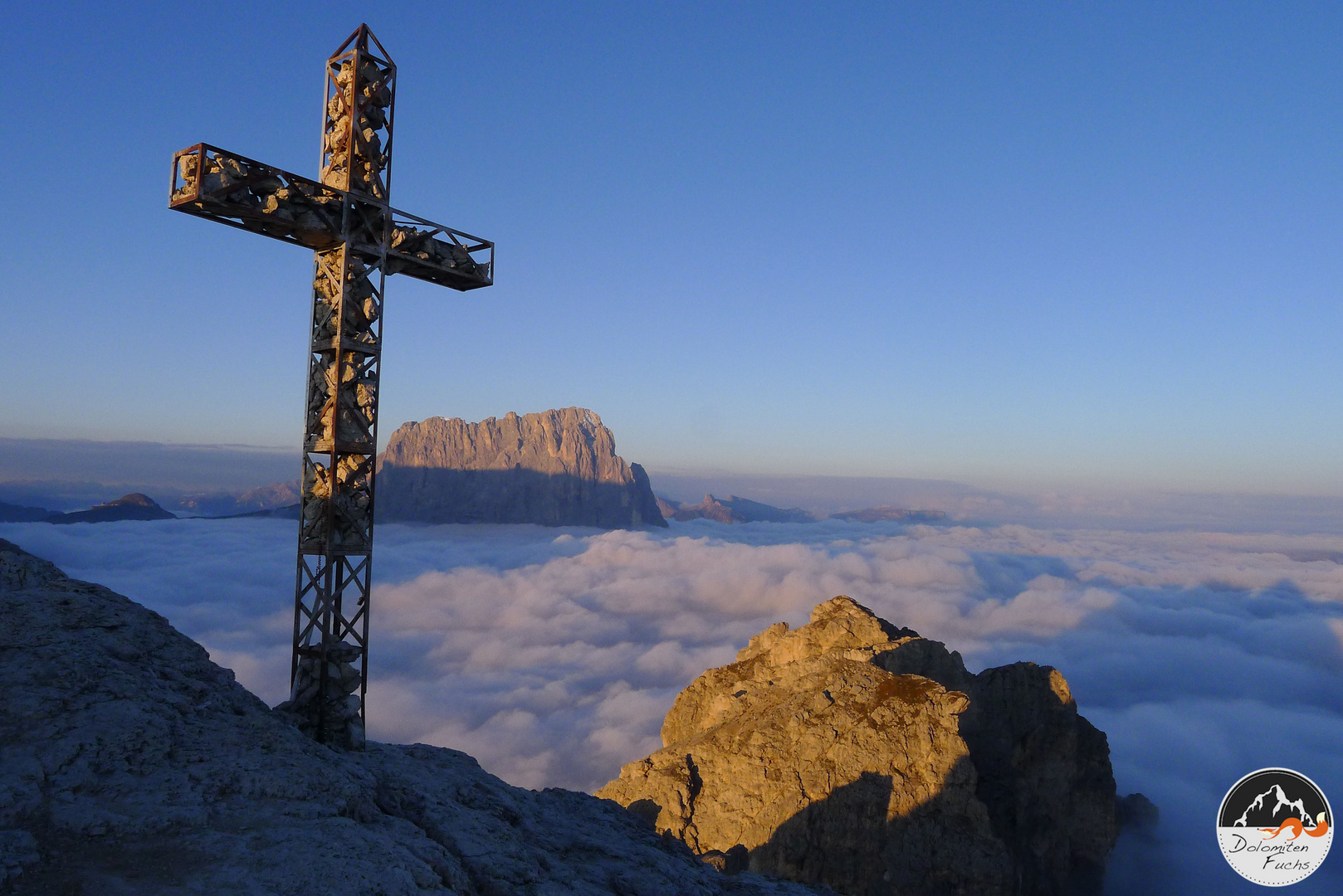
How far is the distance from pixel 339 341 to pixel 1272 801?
43495 mm

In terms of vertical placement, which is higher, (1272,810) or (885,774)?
(885,774)

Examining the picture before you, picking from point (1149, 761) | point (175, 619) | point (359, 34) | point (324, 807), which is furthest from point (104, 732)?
point (175, 619)

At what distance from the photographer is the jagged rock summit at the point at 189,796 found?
625 cm

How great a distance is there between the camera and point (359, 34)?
14297 millimetres

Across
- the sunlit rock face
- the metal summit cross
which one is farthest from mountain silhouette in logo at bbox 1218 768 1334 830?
the metal summit cross

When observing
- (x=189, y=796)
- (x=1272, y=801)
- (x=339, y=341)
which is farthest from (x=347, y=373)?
(x=1272, y=801)

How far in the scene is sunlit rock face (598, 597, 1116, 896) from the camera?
33.2 m

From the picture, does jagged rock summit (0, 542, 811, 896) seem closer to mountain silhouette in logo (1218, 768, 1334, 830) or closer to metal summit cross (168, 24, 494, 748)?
metal summit cross (168, 24, 494, 748)

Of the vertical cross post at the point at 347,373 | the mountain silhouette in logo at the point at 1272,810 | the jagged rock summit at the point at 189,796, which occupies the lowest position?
the mountain silhouette in logo at the point at 1272,810

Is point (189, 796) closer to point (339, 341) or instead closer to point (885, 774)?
point (339, 341)

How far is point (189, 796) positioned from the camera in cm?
718
